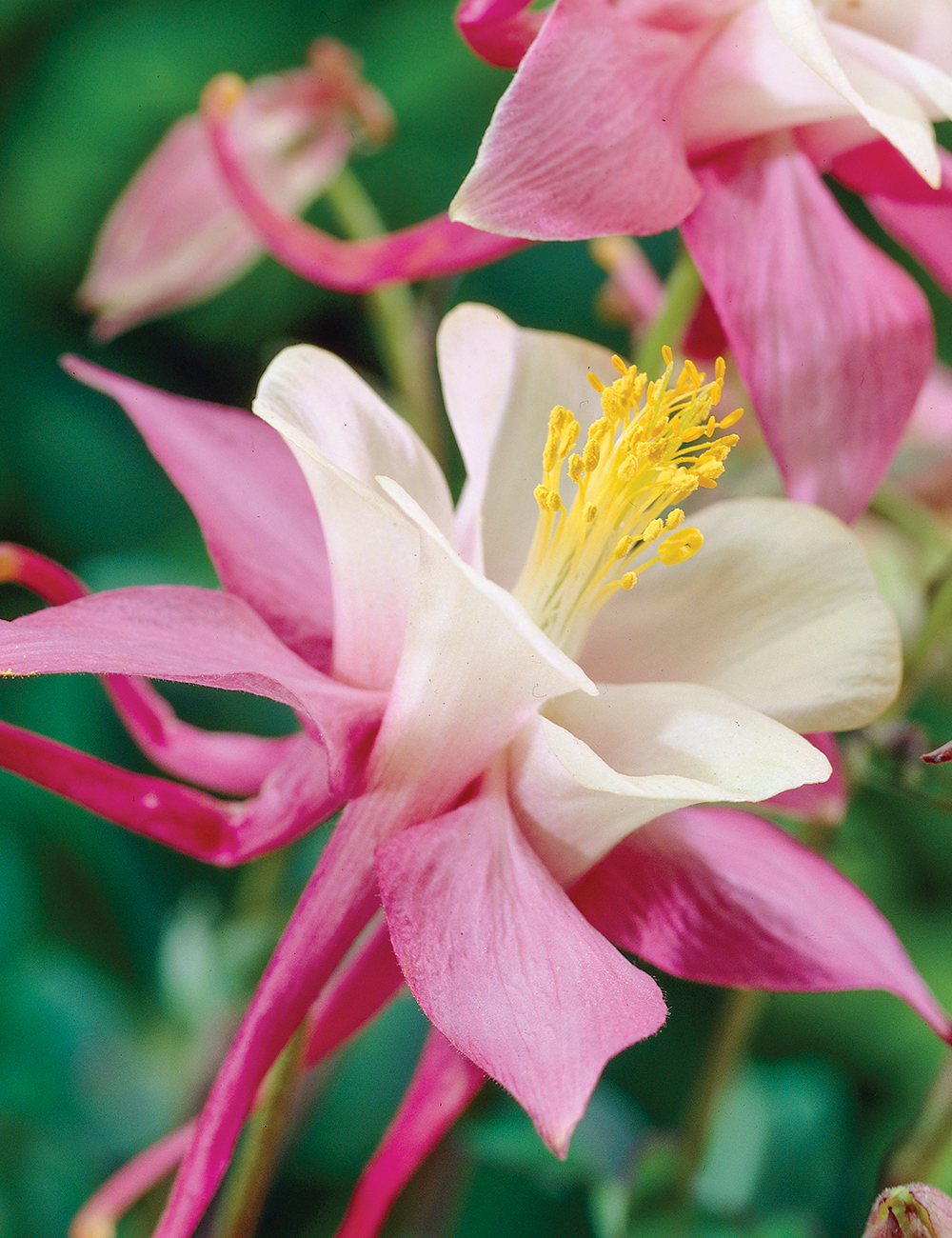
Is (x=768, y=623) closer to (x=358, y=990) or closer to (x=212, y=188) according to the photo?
(x=358, y=990)

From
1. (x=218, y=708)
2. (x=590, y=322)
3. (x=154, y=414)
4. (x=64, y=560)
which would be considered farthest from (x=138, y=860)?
(x=590, y=322)

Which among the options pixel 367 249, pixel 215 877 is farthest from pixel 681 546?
pixel 215 877

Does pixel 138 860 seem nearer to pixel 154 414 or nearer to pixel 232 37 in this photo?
pixel 154 414

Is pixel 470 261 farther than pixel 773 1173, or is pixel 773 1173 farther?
pixel 773 1173

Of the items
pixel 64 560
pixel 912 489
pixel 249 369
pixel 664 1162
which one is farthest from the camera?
pixel 249 369

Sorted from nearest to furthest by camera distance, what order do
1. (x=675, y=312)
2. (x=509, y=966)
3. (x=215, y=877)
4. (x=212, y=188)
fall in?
(x=509, y=966) → (x=675, y=312) → (x=212, y=188) → (x=215, y=877)
